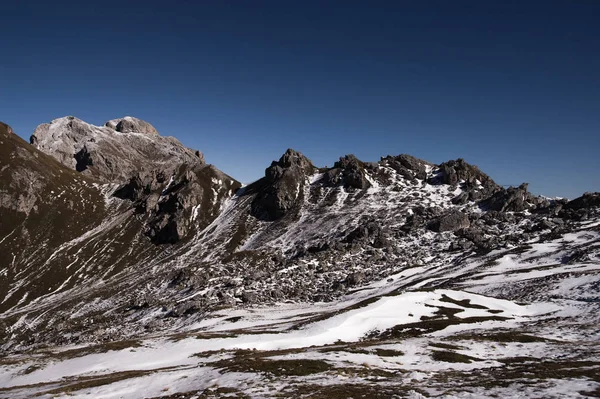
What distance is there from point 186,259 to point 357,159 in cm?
9544

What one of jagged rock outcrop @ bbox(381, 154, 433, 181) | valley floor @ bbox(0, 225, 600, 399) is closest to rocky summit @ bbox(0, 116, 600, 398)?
valley floor @ bbox(0, 225, 600, 399)

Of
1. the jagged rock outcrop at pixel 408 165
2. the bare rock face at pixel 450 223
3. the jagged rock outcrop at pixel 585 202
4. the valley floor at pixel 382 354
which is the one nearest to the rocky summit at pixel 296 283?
the valley floor at pixel 382 354

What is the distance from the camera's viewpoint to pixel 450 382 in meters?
21.4

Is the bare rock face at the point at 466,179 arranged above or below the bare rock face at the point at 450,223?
above

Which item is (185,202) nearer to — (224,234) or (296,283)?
(224,234)

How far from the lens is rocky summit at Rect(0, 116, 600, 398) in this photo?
83.7ft

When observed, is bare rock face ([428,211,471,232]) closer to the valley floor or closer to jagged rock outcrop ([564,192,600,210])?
jagged rock outcrop ([564,192,600,210])

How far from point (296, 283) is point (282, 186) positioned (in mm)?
76256

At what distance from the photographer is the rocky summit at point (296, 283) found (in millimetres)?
25516

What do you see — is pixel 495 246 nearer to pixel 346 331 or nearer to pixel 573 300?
pixel 573 300

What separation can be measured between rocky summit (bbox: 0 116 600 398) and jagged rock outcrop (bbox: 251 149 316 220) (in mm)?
990

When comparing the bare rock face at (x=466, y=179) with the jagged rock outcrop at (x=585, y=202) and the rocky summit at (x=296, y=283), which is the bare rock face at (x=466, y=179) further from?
the jagged rock outcrop at (x=585, y=202)

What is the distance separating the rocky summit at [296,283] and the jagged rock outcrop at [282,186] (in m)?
0.99

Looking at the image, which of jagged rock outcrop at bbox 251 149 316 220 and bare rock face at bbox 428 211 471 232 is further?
jagged rock outcrop at bbox 251 149 316 220
